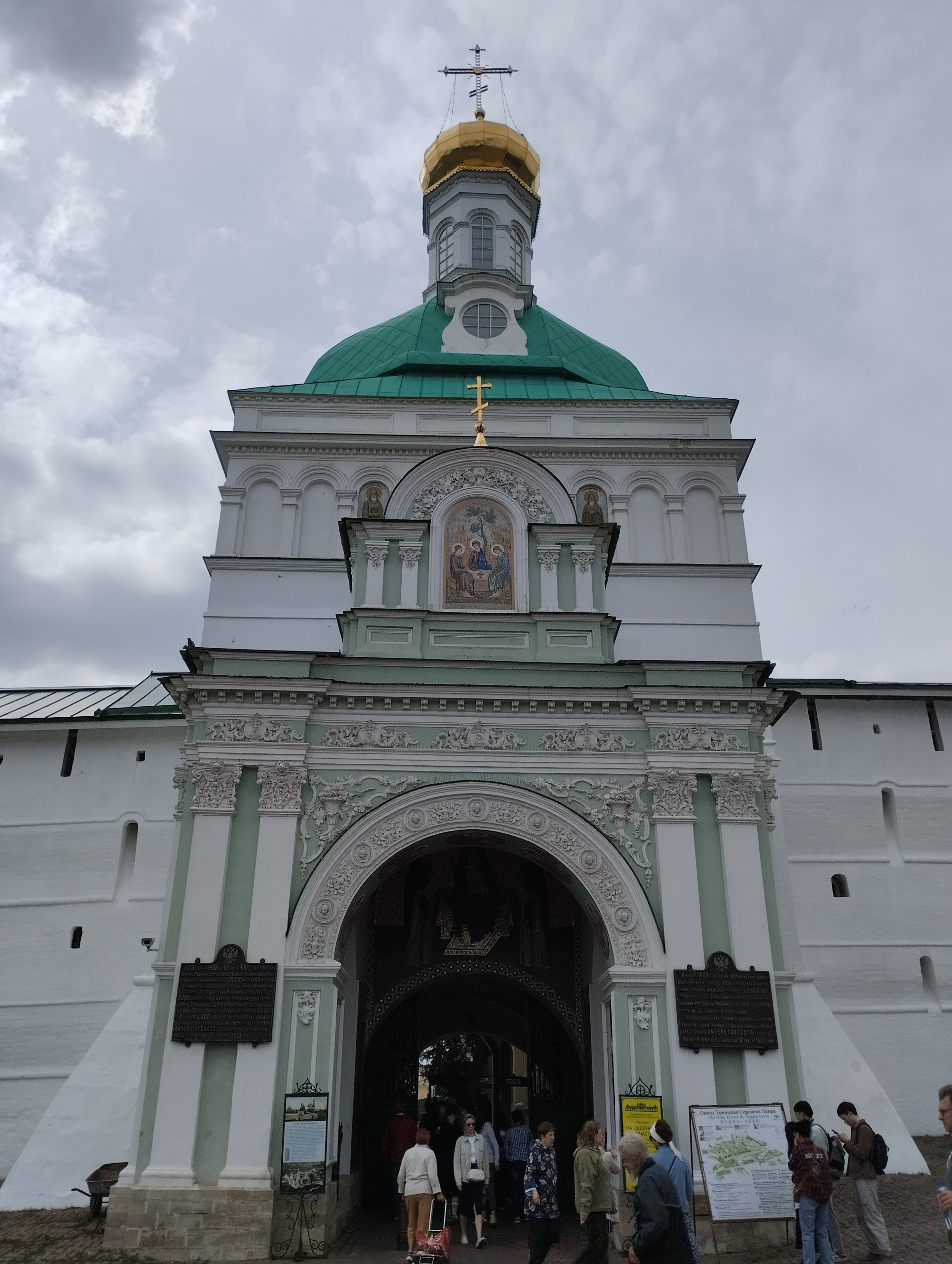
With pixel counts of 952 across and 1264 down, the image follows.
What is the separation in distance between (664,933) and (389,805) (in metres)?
3.38

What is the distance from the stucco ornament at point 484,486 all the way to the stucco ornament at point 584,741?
3114 mm

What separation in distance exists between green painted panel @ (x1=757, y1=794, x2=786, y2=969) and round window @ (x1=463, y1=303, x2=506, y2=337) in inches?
581

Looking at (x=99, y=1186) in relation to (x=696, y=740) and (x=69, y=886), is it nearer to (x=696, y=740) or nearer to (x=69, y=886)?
(x=69, y=886)

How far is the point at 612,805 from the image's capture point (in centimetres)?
1206

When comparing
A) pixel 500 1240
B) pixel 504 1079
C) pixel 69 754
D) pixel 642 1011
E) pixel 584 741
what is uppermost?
pixel 69 754

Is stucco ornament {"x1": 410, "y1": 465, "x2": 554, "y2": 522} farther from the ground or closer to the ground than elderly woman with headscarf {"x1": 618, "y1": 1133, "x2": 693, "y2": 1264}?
farther from the ground

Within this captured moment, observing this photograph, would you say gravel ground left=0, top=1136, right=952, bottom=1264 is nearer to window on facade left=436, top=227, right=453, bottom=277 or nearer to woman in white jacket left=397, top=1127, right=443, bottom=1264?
woman in white jacket left=397, top=1127, right=443, bottom=1264

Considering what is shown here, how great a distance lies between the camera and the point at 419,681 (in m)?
12.6

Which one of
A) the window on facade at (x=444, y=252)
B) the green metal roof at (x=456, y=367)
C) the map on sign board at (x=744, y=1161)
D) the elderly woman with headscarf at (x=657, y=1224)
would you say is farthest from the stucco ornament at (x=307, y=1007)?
the window on facade at (x=444, y=252)

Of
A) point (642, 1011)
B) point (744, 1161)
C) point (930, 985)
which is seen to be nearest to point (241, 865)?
point (642, 1011)

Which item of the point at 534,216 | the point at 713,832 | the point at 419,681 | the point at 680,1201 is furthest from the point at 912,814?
the point at 534,216

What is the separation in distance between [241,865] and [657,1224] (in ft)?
23.7

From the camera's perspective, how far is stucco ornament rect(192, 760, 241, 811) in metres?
11.8

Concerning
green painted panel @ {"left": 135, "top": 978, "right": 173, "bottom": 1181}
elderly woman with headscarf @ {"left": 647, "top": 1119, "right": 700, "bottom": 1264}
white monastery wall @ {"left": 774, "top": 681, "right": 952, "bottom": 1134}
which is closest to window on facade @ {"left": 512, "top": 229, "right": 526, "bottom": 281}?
white monastery wall @ {"left": 774, "top": 681, "right": 952, "bottom": 1134}
